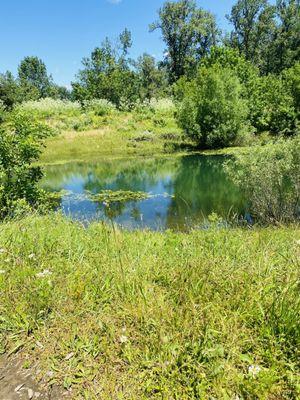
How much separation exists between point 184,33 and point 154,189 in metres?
51.4

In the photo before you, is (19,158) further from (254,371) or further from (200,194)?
(200,194)

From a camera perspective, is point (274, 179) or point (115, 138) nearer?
point (274, 179)

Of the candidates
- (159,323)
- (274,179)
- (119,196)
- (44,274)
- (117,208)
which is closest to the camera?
(159,323)

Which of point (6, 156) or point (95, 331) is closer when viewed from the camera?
point (95, 331)

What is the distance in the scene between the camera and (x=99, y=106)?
4372 centimetres

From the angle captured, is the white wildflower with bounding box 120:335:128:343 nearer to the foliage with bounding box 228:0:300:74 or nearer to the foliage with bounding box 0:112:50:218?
the foliage with bounding box 0:112:50:218

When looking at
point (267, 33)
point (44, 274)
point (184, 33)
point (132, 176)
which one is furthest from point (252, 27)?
point (44, 274)

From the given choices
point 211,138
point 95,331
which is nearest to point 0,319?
point 95,331

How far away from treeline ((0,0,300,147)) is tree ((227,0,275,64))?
153mm

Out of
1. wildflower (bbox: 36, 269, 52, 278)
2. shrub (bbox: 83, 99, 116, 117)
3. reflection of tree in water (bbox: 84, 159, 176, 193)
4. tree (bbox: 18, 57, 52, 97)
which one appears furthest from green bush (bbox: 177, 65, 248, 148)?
tree (bbox: 18, 57, 52, 97)

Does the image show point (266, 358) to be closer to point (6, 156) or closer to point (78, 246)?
point (78, 246)

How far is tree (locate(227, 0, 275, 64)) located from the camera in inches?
2239

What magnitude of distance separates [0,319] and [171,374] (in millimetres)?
1543

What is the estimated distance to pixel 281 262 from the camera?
345cm
